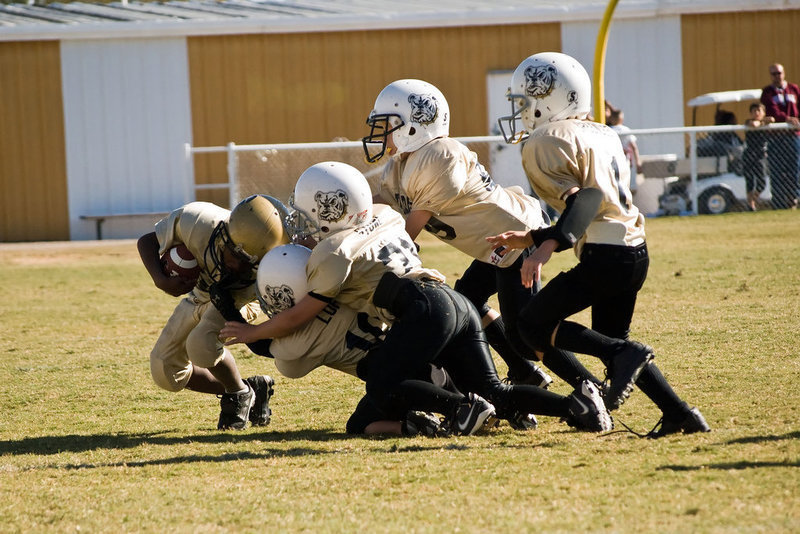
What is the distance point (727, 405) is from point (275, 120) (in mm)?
14747

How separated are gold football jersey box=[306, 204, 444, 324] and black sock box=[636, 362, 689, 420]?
1041mm

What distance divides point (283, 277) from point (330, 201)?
16.1 inches

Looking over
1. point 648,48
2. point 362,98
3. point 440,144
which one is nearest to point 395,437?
point 440,144

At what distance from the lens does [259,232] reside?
504 centimetres

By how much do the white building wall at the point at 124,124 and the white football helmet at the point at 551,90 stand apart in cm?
1418

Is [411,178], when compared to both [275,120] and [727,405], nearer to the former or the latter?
[727,405]

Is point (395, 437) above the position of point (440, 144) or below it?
below

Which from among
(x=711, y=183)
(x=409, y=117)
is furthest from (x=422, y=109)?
(x=711, y=183)

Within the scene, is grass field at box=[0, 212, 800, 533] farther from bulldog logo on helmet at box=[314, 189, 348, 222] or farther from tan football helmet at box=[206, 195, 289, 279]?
bulldog logo on helmet at box=[314, 189, 348, 222]

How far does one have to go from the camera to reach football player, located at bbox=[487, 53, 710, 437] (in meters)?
4.33

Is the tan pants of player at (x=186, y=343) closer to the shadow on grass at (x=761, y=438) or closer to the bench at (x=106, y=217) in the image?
the shadow on grass at (x=761, y=438)

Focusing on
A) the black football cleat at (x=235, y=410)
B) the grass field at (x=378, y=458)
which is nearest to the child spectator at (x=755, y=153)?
the grass field at (x=378, y=458)

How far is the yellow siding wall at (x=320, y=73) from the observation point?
61.0 feet

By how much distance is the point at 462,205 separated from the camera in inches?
208
